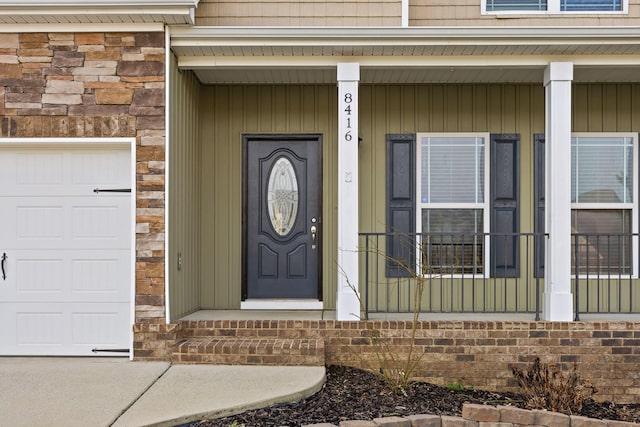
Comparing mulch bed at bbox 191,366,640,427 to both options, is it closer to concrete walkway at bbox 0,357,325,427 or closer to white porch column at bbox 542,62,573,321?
concrete walkway at bbox 0,357,325,427

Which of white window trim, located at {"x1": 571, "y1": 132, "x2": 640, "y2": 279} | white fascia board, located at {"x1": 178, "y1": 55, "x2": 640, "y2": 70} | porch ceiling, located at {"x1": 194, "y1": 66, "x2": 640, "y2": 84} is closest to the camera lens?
white fascia board, located at {"x1": 178, "y1": 55, "x2": 640, "y2": 70}

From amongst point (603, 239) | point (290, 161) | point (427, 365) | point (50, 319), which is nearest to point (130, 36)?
point (290, 161)

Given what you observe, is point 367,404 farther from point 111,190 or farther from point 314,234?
point 111,190

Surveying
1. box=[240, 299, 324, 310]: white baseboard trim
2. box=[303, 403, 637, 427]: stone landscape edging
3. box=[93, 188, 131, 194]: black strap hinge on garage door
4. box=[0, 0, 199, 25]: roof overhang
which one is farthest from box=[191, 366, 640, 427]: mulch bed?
box=[0, 0, 199, 25]: roof overhang

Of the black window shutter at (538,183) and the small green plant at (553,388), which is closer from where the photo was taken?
the small green plant at (553,388)

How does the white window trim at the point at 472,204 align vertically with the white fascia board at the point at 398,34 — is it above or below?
below

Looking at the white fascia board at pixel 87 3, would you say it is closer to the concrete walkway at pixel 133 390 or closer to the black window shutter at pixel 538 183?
the concrete walkway at pixel 133 390

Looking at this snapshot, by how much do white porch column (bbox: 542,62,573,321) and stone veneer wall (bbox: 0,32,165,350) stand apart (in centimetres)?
360

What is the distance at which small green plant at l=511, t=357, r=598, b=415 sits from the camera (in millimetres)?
4988

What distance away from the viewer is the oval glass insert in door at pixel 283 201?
719 cm

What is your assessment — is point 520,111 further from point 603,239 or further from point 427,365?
point 427,365

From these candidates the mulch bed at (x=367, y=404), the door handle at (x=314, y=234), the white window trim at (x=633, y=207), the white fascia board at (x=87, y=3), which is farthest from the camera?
the door handle at (x=314, y=234)

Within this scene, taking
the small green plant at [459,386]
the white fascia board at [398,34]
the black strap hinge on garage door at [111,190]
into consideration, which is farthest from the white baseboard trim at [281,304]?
the white fascia board at [398,34]

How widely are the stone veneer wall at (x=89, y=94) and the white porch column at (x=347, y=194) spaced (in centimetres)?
164
